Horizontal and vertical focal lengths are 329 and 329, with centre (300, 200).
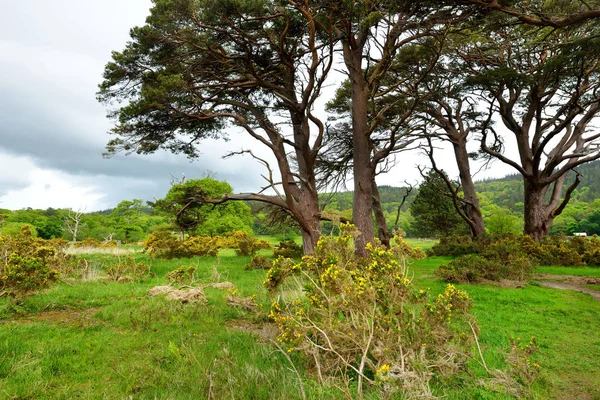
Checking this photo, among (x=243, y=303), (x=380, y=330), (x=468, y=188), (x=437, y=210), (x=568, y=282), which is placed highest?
(x=468, y=188)

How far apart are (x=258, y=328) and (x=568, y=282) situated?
9.64 meters

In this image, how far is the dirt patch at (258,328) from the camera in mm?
4862

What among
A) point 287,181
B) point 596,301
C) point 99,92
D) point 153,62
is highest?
point 153,62

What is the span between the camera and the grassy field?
3.14 m

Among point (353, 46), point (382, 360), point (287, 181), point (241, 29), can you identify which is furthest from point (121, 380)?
point (353, 46)

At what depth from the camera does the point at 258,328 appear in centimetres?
554

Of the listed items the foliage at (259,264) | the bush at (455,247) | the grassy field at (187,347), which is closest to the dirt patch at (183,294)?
the grassy field at (187,347)

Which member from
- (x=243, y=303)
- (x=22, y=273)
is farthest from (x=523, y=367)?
(x=22, y=273)

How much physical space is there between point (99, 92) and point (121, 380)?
11.6 meters

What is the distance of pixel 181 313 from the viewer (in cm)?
596

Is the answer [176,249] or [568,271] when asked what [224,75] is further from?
[568,271]

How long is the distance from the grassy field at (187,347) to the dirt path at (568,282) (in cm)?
125

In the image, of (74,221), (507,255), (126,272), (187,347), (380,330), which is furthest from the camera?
(74,221)

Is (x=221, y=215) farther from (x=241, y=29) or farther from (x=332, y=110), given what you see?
(x=241, y=29)
